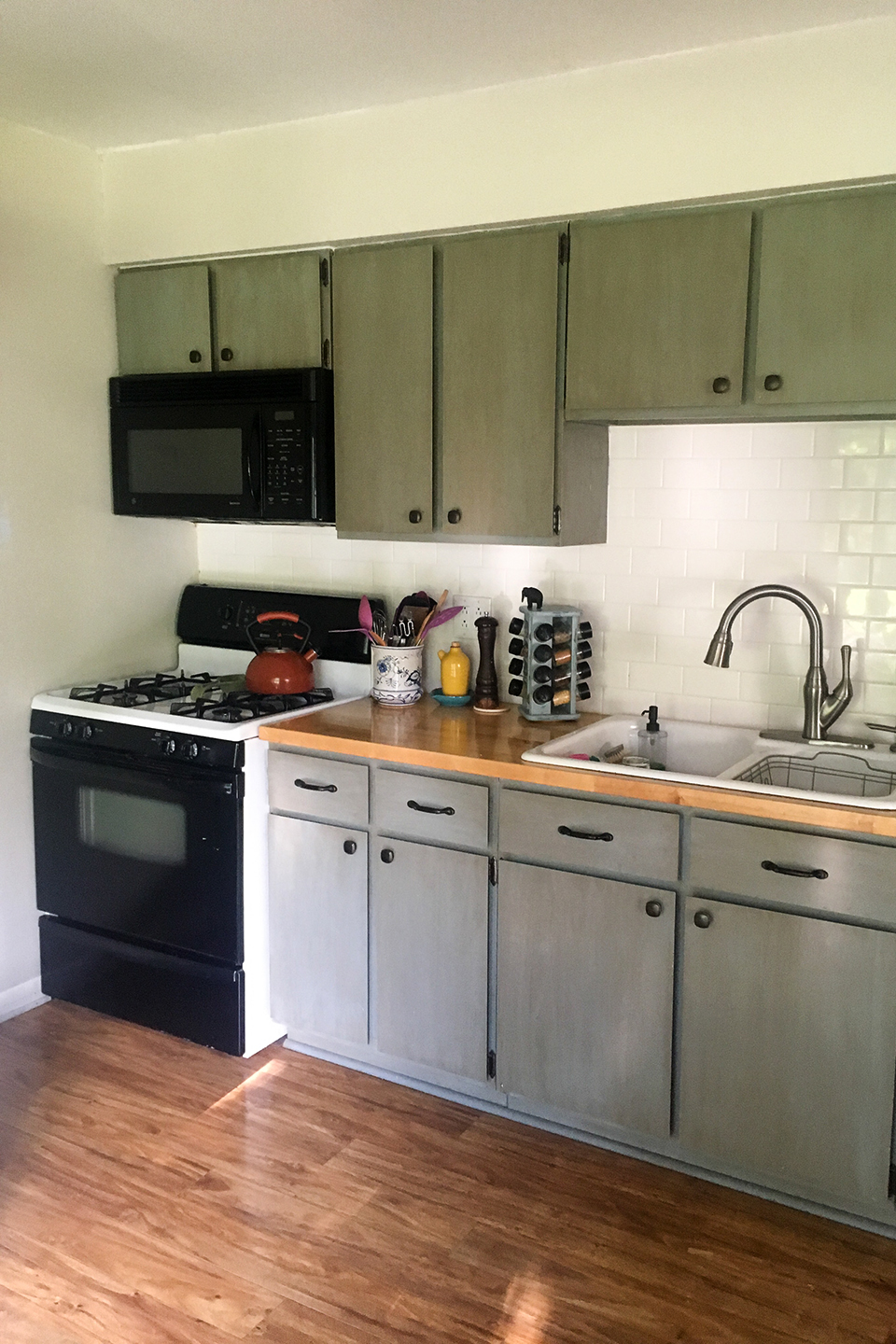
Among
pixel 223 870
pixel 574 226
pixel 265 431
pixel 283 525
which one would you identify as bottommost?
pixel 223 870

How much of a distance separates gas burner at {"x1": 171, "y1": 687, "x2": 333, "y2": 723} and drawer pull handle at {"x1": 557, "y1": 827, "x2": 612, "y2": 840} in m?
0.97

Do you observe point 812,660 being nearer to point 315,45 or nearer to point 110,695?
point 315,45

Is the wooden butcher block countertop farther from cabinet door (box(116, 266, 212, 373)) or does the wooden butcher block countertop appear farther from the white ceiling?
the white ceiling

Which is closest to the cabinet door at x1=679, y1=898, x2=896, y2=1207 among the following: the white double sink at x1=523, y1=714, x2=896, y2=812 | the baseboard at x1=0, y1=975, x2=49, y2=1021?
the white double sink at x1=523, y1=714, x2=896, y2=812

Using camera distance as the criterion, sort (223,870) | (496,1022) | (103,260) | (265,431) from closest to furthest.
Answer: (496,1022) → (223,870) → (265,431) → (103,260)

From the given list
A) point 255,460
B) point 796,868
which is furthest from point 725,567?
point 255,460

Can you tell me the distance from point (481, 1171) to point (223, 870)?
3.33ft

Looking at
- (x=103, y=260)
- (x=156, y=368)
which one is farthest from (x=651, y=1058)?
(x=103, y=260)

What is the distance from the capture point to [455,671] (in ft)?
10.9

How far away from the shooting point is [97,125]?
10.6 ft

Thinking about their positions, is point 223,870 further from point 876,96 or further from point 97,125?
point 876,96

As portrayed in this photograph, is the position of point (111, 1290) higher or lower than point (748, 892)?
lower

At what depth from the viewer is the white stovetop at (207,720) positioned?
3.08 metres

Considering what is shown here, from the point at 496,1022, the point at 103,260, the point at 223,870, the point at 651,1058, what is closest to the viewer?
the point at 651,1058
